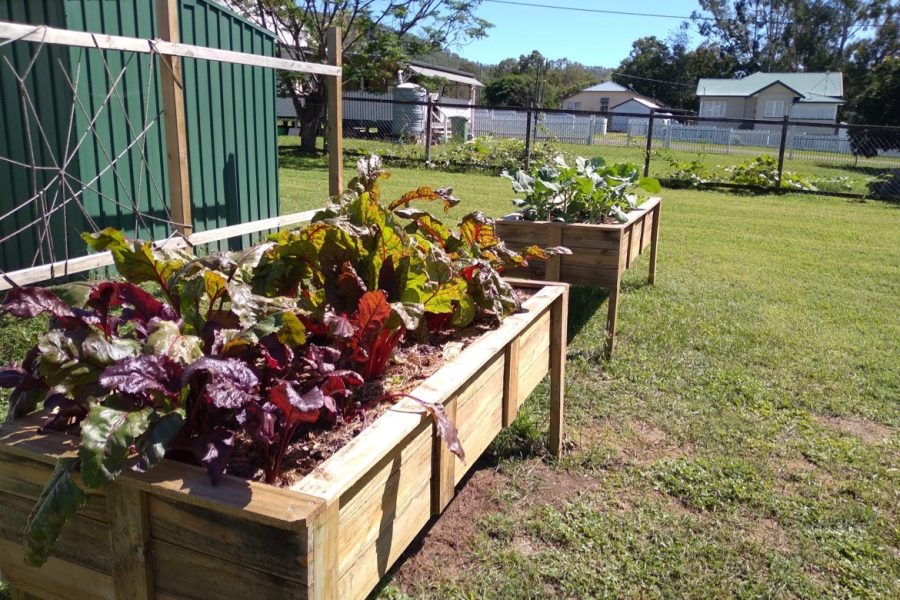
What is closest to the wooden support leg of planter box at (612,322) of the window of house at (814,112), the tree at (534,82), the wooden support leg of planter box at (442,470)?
the wooden support leg of planter box at (442,470)

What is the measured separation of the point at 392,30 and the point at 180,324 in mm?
16224

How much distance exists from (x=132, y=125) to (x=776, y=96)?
53.7m

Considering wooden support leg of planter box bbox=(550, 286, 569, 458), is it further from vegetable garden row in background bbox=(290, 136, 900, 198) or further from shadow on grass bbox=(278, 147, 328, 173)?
shadow on grass bbox=(278, 147, 328, 173)

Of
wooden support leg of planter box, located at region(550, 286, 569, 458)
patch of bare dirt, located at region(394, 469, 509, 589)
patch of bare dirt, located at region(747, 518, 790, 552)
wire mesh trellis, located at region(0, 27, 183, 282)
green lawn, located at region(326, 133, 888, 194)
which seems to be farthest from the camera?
green lawn, located at region(326, 133, 888, 194)

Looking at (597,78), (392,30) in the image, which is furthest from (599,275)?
(597,78)

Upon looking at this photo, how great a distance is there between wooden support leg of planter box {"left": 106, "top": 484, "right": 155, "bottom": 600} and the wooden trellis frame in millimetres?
2160

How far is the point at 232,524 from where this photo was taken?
4.05ft

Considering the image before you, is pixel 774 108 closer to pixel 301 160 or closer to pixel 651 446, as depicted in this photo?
pixel 301 160

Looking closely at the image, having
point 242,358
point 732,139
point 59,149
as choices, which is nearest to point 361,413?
point 242,358

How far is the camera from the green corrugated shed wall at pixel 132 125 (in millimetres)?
4734

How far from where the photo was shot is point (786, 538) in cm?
258

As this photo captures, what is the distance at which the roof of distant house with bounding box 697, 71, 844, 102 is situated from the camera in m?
49.7

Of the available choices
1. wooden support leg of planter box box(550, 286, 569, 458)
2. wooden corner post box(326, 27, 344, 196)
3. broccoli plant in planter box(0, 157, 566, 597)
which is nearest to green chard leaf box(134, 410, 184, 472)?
broccoli plant in planter box(0, 157, 566, 597)

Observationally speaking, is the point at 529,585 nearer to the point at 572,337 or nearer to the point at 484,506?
the point at 484,506
